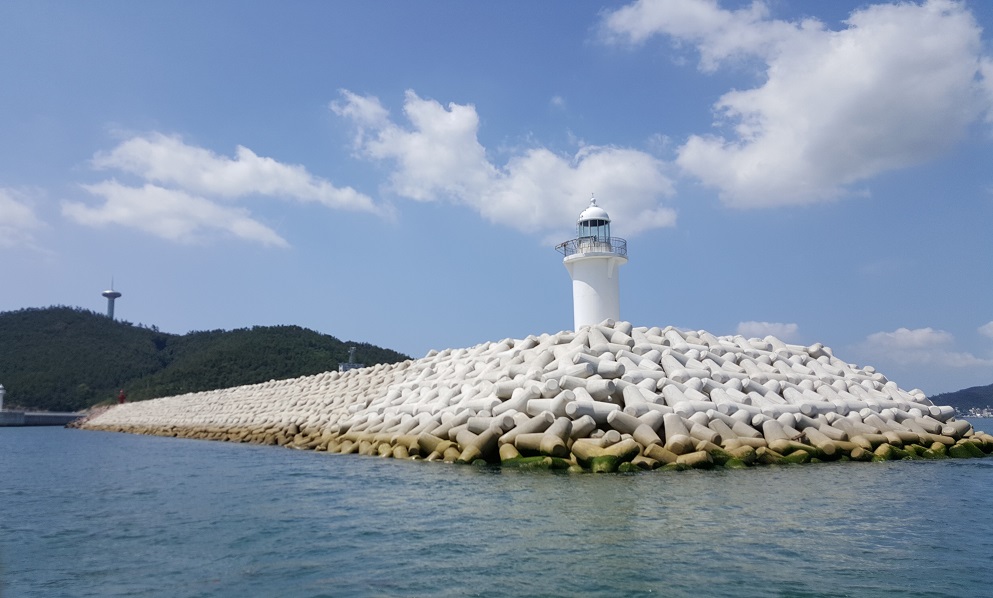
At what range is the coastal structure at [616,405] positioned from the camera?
12578 millimetres

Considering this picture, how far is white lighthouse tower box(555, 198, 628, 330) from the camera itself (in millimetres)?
22078

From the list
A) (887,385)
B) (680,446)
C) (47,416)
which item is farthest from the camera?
(47,416)

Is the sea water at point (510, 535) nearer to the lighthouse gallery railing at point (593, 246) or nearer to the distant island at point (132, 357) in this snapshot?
the lighthouse gallery railing at point (593, 246)

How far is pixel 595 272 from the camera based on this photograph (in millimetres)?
22203

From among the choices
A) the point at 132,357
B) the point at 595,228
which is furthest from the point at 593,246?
the point at 132,357

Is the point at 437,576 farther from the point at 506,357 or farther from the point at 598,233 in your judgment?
the point at 598,233

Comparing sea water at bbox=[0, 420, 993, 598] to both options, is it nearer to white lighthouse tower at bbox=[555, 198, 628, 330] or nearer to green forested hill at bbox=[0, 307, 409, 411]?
white lighthouse tower at bbox=[555, 198, 628, 330]

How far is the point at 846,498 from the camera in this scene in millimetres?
9578

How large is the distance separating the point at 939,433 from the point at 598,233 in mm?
10676

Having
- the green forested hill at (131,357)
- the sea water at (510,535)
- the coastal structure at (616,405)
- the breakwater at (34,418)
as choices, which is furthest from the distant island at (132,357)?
the sea water at (510,535)

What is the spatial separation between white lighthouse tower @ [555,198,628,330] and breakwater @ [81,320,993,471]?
3489mm

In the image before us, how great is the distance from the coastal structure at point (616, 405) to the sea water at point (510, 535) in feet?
2.72

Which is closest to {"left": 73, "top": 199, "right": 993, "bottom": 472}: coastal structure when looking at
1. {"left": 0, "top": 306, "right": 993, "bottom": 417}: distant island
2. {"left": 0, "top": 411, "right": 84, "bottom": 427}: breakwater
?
{"left": 0, "top": 306, "right": 993, "bottom": 417}: distant island

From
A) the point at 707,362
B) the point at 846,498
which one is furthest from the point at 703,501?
the point at 707,362
